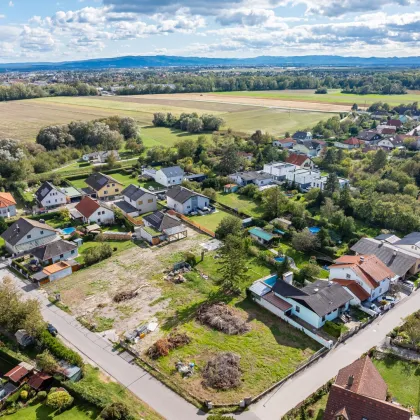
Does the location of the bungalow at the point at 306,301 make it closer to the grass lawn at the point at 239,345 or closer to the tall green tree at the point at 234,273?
the grass lawn at the point at 239,345

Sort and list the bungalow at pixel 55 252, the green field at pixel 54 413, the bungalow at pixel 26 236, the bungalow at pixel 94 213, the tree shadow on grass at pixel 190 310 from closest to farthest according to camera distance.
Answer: the green field at pixel 54 413 → the tree shadow on grass at pixel 190 310 → the bungalow at pixel 55 252 → the bungalow at pixel 26 236 → the bungalow at pixel 94 213

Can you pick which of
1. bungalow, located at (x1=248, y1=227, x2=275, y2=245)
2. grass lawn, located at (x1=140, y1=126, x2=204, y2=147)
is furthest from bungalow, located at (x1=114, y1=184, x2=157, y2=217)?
grass lawn, located at (x1=140, y1=126, x2=204, y2=147)

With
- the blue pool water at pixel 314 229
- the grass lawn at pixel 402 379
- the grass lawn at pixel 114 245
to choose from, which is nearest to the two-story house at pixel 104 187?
the grass lawn at pixel 114 245

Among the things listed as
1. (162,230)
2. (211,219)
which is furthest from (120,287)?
(211,219)

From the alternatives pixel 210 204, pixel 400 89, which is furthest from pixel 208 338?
pixel 400 89

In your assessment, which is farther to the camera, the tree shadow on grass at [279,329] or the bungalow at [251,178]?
the bungalow at [251,178]

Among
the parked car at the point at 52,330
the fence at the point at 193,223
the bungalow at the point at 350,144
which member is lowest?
the parked car at the point at 52,330
